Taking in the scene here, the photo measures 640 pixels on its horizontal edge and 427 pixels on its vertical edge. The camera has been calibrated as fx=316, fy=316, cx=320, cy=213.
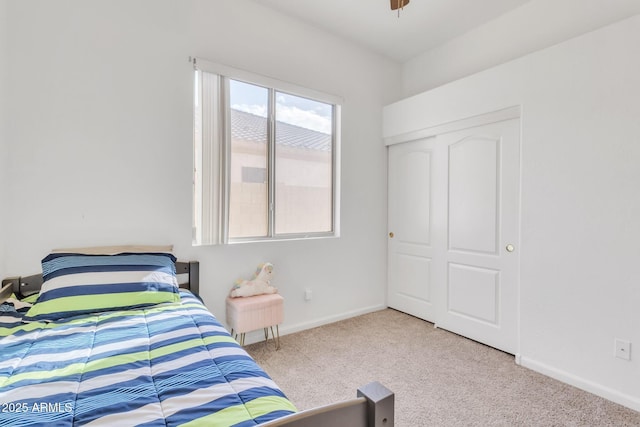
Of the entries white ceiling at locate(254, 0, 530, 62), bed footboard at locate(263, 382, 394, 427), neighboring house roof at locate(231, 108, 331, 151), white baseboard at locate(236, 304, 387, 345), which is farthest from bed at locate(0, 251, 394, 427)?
white ceiling at locate(254, 0, 530, 62)

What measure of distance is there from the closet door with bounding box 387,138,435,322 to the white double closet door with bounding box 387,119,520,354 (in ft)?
0.04

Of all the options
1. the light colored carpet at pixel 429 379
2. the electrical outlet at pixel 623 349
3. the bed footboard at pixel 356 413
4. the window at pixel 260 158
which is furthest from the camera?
the window at pixel 260 158

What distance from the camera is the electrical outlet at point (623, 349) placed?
1.96 meters

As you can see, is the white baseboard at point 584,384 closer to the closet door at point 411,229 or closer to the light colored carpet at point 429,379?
the light colored carpet at point 429,379

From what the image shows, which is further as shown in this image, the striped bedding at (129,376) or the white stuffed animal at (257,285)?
the white stuffed animal at (257,285)

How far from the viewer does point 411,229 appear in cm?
355

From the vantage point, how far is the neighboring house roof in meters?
2.79

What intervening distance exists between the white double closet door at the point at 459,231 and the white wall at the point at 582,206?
207 mm

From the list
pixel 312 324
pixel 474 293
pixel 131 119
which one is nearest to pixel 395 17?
pixel 131 119

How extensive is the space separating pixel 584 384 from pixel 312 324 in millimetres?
2135

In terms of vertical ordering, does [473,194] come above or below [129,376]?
above

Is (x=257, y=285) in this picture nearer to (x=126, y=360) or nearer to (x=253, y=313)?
(x=253, y=313)

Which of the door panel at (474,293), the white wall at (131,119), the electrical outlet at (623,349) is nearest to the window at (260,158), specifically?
the white wall at (131,119)

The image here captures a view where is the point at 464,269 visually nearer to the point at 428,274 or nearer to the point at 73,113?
the point at 428,274
